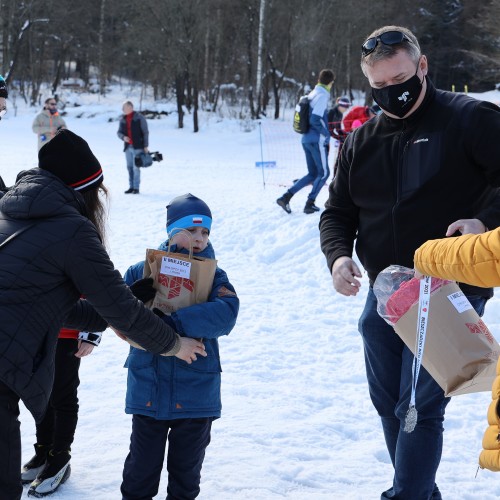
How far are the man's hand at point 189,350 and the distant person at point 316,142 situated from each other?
7.37 meters

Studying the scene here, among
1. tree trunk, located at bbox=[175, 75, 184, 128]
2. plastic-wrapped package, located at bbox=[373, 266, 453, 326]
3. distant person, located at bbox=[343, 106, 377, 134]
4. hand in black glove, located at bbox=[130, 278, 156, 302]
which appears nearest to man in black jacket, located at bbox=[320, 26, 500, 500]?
plastic-wrapped package, located at bbox=[373, 266, 453, 326]

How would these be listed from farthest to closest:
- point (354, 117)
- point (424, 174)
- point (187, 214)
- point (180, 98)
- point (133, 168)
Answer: point (180, 98), point (133, 168), point (354, 117), point (187, 214), point (424, 174)

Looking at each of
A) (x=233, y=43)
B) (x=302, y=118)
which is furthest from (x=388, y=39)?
(x=233, y=43)

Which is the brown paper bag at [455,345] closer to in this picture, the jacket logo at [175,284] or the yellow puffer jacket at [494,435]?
the yellow puffer jacket at [494,435]

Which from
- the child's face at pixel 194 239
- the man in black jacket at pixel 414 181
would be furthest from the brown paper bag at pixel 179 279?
the man in black jacket at pixel 414 181

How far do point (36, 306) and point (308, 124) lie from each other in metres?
8.05

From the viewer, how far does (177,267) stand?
2752mm

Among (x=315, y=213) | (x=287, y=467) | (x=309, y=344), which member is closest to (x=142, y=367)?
(x=287, y=467)

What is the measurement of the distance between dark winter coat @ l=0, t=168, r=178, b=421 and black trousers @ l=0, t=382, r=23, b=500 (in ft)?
0.27

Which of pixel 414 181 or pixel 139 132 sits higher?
pixel 414 181

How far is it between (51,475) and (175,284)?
1228 mm

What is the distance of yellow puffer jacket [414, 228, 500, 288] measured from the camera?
Answer: 6.49 feet

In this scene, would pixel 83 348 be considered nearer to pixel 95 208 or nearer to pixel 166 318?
pixel 166 318

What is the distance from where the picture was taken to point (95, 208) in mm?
2646
